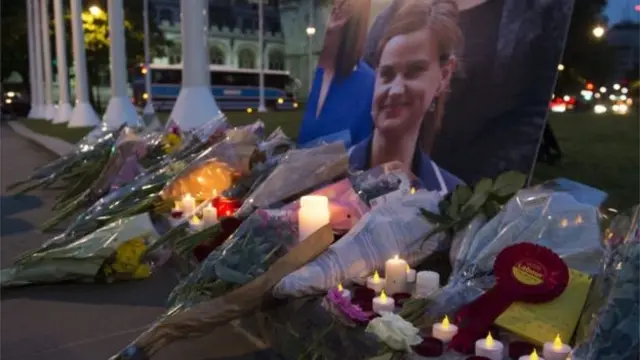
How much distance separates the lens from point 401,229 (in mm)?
3021

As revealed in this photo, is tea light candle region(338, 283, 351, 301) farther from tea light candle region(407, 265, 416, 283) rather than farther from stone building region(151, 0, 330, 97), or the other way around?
stone building region(151, 0, 330, 97)

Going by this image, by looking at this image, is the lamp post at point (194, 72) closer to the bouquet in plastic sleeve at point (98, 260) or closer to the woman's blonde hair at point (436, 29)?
the bouquet in plastic sleeve at point (98, 260)

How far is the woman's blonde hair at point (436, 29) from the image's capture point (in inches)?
162

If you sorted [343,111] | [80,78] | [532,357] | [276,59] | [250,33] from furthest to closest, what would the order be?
[250,33]
[276,59]
[80,78]
[343,111]
[532,357]

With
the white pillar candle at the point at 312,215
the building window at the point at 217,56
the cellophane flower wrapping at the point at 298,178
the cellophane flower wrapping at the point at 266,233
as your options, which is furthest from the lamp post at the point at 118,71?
the building window at the point at 217,56

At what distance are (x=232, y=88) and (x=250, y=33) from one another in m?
22.0

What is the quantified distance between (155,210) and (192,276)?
75.5 inches

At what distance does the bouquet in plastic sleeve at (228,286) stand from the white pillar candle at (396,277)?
0.88 feet

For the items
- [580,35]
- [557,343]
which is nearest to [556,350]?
[557,343]

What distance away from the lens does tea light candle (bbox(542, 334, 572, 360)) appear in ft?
7.04

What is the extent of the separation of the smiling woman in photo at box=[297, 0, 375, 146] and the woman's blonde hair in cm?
50

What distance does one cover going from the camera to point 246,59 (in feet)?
191

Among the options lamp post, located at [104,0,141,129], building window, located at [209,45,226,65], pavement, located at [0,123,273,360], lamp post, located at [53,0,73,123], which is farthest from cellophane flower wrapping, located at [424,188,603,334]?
Answer: building window, located at [209,45,226,65]

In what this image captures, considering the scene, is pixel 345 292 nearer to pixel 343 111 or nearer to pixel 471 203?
pixel 471 203
